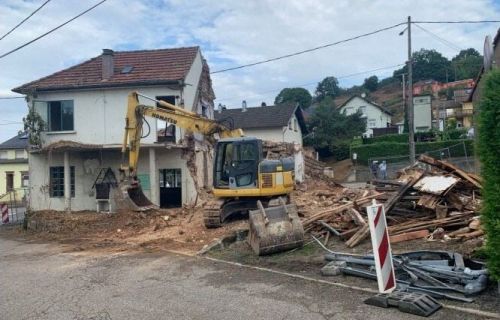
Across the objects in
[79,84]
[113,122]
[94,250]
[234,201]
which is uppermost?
[79,84]

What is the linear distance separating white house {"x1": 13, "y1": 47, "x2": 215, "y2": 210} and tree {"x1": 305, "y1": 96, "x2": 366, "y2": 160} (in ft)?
101

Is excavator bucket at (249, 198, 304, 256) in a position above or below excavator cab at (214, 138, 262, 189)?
below

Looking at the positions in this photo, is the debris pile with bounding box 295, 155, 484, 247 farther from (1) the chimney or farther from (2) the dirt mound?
(1) the chimney

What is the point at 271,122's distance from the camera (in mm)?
44688

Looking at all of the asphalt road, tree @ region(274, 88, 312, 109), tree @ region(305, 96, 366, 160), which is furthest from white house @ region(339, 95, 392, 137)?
the asphalt road

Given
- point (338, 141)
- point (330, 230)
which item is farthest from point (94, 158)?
point (338, 141)

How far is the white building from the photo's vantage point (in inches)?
2559

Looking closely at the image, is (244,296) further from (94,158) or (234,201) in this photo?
(94,158)

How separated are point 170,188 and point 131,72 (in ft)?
20.8

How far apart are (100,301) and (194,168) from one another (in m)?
16.1

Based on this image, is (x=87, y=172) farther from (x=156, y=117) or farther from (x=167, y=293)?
(x=167, y=293)

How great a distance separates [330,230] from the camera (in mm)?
11938

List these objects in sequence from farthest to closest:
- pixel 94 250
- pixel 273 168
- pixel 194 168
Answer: pixel 194 168
pixel 273 168
pixel 94 250

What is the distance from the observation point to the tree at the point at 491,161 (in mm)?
6184
